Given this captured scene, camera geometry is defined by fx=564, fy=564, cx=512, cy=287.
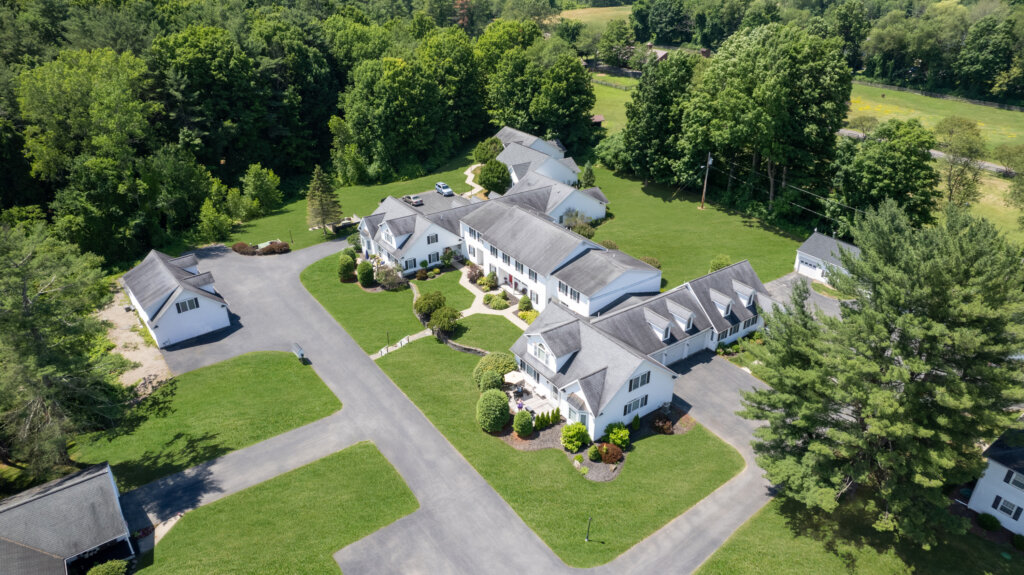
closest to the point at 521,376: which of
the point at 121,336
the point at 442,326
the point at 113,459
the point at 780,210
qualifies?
the point at 442,326

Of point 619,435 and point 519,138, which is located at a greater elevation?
point 519,138

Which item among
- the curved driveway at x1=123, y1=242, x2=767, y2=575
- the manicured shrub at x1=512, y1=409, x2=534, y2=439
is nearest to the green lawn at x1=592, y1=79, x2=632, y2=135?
the curved driveway at x1=123, y1=242, x2=767, y2=575

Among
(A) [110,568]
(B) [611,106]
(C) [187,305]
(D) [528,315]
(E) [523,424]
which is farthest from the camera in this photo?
(B) [611,106]

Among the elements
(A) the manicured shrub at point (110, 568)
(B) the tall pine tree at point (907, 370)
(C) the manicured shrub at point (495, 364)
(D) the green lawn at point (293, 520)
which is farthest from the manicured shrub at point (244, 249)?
(B) the tall pine tree at point (907, 370)

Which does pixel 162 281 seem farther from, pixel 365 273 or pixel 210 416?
pixel 365 273

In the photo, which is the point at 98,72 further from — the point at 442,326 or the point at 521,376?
the point at 521,376

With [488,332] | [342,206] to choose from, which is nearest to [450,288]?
[488,332]

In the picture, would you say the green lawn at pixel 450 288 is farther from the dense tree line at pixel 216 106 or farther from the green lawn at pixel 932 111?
the green lawn at pixel 932 111
